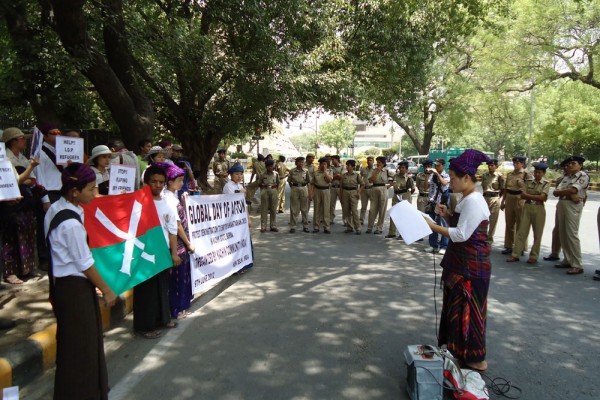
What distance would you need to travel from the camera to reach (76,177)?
2.95m

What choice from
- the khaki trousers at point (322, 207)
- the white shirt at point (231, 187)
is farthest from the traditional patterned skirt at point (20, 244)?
the khaki trousers at point (322, 207)

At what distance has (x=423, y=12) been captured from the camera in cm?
1222

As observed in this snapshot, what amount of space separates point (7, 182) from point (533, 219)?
25.7ft

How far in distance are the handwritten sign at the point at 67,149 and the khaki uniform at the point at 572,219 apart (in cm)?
734

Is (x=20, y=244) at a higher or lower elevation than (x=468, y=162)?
lower

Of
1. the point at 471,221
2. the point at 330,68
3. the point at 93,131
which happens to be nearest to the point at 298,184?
the point at 330,68

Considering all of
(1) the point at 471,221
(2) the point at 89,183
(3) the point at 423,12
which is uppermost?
(3) the point at 423,12

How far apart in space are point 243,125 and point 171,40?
6.33 metres

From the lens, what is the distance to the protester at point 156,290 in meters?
4.34

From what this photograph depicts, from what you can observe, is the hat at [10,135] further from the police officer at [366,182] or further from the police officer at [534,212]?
the police officer at [534,212]

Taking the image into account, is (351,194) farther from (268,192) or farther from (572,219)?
(572,219)

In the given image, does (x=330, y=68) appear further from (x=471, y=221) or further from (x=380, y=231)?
(x=471, y=221)

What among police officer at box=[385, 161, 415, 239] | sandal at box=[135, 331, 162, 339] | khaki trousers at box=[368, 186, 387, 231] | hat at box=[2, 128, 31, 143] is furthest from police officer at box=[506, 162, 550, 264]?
hat at box=[2, 128, 31, 143]

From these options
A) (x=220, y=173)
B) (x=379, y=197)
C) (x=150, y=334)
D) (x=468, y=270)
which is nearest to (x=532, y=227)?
(x=379, y=197)
